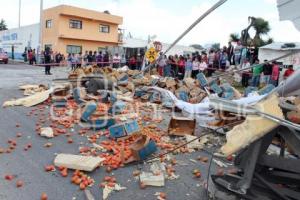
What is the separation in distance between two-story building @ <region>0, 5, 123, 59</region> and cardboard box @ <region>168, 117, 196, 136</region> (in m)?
30.3

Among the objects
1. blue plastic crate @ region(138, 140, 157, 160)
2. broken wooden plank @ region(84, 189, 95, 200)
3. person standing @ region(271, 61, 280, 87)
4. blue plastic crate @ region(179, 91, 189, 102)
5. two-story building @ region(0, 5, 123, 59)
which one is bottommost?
broken wooden plank @ region(84, 189, 95, 200)

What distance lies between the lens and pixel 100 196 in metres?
4.76

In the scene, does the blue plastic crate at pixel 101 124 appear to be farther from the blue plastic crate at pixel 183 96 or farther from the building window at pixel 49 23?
the building window at pixel 49 23

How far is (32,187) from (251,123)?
3.02 meters

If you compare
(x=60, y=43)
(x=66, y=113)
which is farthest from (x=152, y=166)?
(x=60, y=43)

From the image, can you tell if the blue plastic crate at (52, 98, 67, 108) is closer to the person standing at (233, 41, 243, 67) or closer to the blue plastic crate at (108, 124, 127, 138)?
the blue plastic crate at (108, 124, 127, 138)

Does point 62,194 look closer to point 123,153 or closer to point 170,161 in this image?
point 123,153

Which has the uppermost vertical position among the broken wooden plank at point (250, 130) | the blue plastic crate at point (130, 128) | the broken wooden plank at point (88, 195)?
the broken wooden plank at point (250, 130)

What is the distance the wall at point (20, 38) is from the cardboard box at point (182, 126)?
1300 inches

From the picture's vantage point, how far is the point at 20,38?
147 feet

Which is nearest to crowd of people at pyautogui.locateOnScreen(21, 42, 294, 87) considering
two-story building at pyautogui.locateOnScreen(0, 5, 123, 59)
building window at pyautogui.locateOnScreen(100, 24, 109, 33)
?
two-story building at pyautogui.locateOnScreen(0, 5, 123, 59)

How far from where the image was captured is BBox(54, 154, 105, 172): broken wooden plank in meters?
5.36

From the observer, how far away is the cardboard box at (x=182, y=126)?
24.6 feet

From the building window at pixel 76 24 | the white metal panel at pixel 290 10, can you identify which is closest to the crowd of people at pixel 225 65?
the white metal panel at pixel 290 10
